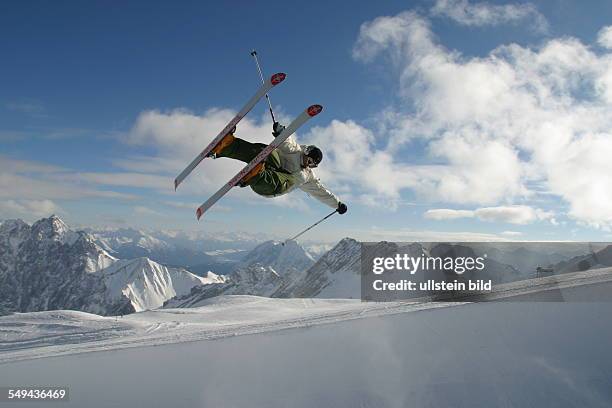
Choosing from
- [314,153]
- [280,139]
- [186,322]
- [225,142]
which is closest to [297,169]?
[314,153]

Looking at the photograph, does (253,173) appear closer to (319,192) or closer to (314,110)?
(314,110)

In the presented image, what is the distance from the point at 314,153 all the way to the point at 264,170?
1309 mm

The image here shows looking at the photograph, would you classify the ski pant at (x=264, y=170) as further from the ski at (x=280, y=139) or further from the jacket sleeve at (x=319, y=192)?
the jacket sleeve at (x=319, y=192)

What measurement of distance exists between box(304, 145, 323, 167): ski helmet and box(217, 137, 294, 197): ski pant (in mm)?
676

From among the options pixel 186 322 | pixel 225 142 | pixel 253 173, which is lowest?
pixel 186 322

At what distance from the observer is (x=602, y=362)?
636 centimetres

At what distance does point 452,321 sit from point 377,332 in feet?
4.64

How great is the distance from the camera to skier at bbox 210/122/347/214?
9.53 m

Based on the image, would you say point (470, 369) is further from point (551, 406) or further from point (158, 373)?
point (158, 373)

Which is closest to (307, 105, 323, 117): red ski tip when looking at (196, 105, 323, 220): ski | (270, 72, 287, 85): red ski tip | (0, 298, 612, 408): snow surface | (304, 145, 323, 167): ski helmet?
(196, 105, 323, 220): ski

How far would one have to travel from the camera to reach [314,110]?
8.90 m

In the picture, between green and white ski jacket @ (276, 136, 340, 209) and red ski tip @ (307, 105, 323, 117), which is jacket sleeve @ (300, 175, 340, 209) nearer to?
green and white ski jacket @ (276, 136, 340, 209)

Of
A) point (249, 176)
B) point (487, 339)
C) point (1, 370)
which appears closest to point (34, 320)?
point (1, 370)

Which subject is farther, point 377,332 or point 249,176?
point 249,176
